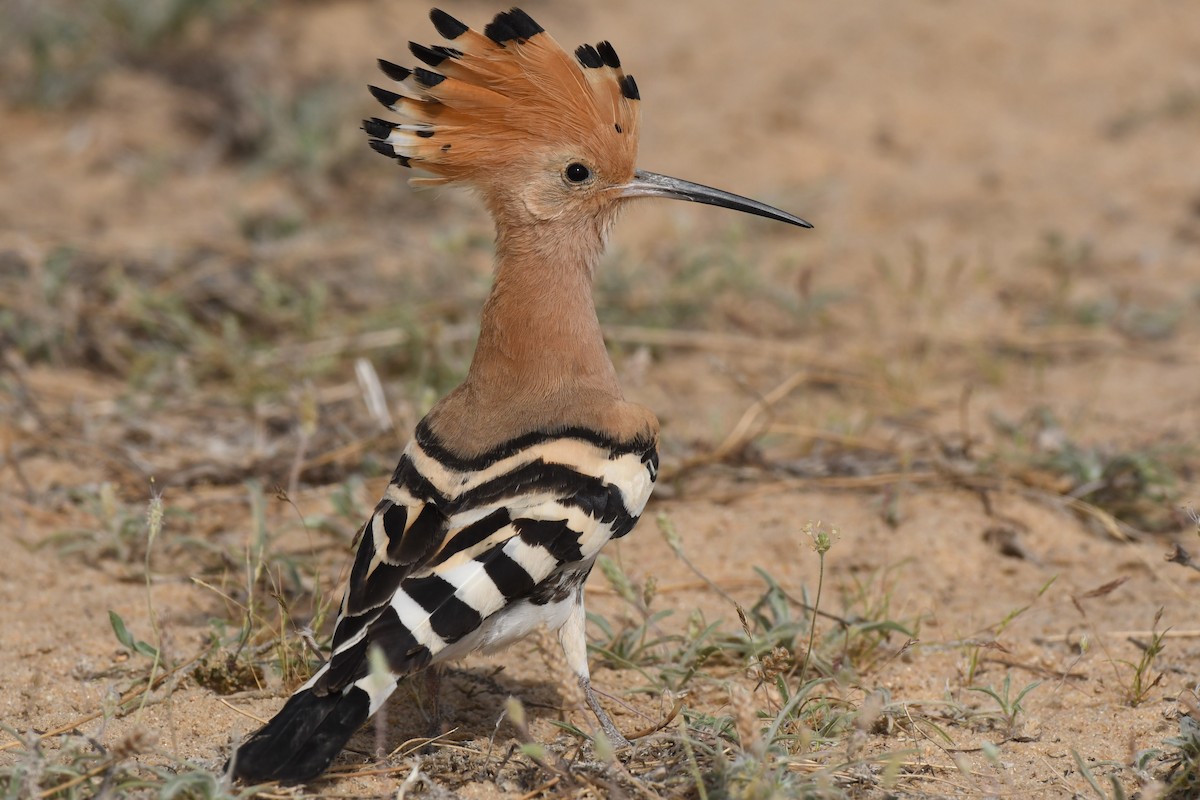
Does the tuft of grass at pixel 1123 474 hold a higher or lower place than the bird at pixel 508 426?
lower

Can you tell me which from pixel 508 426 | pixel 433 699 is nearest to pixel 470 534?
pixel 508 426

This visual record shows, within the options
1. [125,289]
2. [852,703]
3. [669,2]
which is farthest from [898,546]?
[669,2]

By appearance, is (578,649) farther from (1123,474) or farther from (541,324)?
(1123,474)

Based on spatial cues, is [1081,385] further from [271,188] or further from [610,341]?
[271,188]

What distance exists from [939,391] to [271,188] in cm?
313

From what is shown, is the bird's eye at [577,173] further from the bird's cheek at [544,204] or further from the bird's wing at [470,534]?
the bird's wing at [470,534]

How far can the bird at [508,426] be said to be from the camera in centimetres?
235

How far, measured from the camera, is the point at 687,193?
3.17m

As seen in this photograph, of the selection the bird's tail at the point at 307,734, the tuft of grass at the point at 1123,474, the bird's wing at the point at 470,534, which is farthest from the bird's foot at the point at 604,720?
the tuft of grass at the point at 1123,474

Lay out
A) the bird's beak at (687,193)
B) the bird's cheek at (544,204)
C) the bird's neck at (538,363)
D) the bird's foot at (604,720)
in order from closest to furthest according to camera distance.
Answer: the bird's foot at (604,720), the bird's neck at (538,363), the bird's cheek at (544,204), the bird's beak at (687,193)

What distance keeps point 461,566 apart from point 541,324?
25.9 inches

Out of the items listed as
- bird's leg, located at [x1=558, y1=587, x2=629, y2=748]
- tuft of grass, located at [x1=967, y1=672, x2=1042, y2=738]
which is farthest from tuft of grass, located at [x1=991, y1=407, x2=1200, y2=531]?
bird's leg, located at [x1=558, y1=587, x2=629, y2=748]

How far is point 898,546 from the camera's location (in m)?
3.49

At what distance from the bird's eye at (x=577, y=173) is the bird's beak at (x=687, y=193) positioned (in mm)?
105
